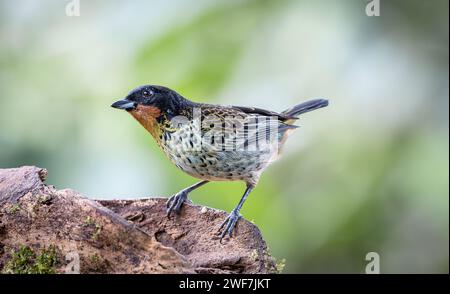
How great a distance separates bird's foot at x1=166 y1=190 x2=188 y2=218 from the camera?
3998 millimetres

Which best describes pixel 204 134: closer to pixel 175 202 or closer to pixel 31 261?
pixel 175 202

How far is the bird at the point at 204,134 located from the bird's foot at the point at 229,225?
0.33 meters

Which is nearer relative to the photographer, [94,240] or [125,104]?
[94,240]

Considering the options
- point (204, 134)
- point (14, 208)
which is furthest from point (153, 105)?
Answer: point (14, 208)

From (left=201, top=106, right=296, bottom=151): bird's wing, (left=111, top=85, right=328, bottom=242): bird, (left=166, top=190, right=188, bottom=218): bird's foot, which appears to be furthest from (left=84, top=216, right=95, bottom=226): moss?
(left=201, top=106, right=296, bottom=151): bird's wing

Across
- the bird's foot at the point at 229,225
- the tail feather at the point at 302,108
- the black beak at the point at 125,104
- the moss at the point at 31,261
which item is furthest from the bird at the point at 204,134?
the moss at the point at 31,261

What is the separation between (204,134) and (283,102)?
200 centimetres

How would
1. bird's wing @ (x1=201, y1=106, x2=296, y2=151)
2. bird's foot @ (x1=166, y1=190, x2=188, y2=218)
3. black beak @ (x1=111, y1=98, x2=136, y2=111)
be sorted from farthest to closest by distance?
bird's wing @ (x1=201, y1=106, x2=296, y2=151) → black beak @ (x1=111, y1=98, x2=136, y2=111) → bird's foot @ (x1=166, y1=190, x2=188, y2=218)

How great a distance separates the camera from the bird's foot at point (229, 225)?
3826mm

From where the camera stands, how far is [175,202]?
13.3 feet

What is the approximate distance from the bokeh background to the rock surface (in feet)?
6.23

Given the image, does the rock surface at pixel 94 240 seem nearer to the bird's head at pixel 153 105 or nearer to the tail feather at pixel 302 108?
the bird's head at pixel 153 105

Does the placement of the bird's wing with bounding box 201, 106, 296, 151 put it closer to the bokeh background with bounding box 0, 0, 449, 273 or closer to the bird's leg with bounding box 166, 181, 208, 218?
the bird's leg with bounding box 166, 181, 208, 218

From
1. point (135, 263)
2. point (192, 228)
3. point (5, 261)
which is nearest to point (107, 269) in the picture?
point (135, 263)
